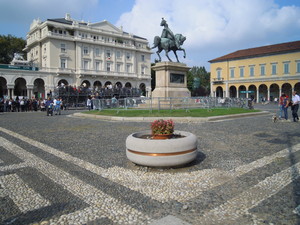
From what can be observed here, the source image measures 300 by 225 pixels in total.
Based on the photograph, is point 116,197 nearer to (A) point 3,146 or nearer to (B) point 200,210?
(B) point 200,210

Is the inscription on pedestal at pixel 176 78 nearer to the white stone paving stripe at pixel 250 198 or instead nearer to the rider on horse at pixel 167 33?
the rider on horse at pixel 167 33

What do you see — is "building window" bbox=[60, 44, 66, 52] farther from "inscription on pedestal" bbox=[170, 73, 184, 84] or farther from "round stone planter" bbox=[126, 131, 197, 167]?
"round stone planter" bbox=[126, 131, 197, 167]

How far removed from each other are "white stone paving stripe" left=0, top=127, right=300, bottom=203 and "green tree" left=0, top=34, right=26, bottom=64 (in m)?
62.0

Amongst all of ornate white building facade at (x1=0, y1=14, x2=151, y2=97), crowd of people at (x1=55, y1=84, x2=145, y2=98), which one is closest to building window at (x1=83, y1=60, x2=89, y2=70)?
ornate white building facade at (x1=0, y1=14, x2=151, y2=97)

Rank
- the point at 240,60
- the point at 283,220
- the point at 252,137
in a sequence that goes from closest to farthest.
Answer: the point at 283,220, the point at 252,137, the point at 240,60

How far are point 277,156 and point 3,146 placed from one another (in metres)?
7.73

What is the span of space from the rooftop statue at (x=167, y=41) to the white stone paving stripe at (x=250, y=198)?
53.4ft

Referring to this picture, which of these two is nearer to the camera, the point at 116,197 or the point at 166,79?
the point at 116,197

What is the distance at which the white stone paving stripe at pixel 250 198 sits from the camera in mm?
2727

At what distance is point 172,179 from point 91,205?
5.12ft

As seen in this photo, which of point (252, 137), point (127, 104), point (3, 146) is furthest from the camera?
point (127, 104)

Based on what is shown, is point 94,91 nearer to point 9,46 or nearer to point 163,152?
point 163,152

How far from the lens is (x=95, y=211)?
2891mm

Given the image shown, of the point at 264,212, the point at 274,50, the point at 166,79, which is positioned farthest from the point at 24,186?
the point at 274,50
